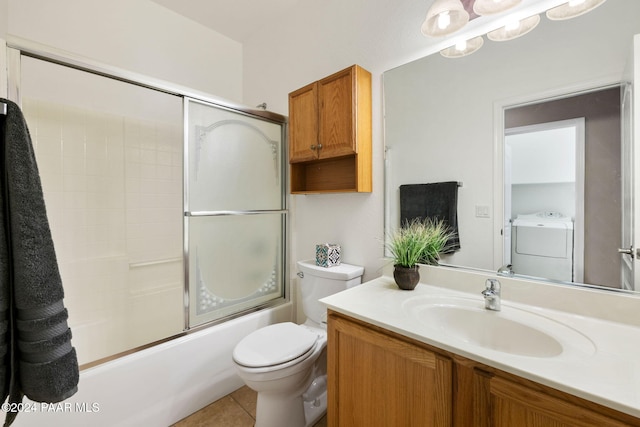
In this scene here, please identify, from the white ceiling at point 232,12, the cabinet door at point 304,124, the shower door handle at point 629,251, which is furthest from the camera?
the white ceiling at point 232,12

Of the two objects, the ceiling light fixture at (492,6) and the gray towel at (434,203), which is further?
the gray towel at (434,203)

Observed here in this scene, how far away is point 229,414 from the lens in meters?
1.56

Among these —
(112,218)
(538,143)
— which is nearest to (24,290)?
(112,218)

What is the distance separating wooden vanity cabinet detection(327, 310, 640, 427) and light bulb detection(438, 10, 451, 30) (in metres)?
1.30

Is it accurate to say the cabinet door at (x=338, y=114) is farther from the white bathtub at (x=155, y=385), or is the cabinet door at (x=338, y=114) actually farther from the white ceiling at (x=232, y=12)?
the white bathtub at (x=155, y=385)

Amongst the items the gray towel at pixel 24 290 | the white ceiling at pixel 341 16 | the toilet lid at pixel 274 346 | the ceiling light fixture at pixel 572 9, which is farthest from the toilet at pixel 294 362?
the ceiling light fixture at pixel 572 9

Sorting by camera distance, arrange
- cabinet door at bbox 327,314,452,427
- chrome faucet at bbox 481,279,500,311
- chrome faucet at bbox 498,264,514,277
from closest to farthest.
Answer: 1. cabinet door at bbox 327,314,452,427
2. chrome faucet at bbox 481,279,500,311
3. chrome faucet at bbox 498,264,514,277

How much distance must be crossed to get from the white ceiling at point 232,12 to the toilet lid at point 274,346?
2.30 m

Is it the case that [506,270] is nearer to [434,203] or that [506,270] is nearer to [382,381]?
[434,203]

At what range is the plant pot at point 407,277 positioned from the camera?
1.28 metres

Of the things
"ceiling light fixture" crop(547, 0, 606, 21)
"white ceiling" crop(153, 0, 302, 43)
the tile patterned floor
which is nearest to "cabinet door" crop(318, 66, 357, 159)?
"ceiling light fixture" crop(547, 0, 606, 21)

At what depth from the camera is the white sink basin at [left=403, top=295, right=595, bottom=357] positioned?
2.86ft

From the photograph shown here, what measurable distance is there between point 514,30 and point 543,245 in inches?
35.4

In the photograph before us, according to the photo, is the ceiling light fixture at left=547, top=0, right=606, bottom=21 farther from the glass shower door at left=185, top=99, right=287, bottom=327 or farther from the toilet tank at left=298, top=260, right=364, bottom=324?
the glass shower door at left=185, top=99, right=287, bottom=327
